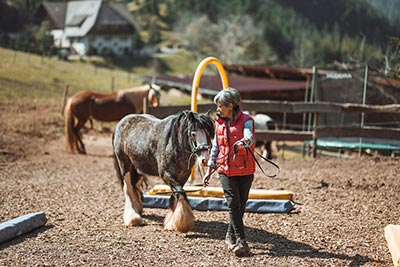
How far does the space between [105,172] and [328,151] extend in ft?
24.3

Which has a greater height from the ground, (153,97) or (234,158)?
(234,158)

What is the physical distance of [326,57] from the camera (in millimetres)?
51219

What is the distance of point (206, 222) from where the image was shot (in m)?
7.21

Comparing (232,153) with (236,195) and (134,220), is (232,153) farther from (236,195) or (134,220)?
(134,220)

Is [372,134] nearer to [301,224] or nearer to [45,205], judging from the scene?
[301,224]

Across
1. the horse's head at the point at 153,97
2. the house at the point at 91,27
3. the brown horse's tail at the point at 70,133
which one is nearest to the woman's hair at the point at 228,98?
the horse's head at the point at 153,97

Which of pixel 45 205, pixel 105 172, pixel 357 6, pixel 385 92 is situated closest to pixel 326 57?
pixel 357 6

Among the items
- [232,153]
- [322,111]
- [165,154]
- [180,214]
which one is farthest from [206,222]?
[322,111]

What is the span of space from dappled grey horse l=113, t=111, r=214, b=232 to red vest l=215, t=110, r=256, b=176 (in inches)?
14.6

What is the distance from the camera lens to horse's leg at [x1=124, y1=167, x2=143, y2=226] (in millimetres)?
7020

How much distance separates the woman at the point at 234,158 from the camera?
18.4 feet

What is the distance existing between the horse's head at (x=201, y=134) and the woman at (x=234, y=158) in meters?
0.31

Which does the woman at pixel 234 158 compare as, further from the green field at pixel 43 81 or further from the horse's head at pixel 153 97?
the green field at pixel 43 81

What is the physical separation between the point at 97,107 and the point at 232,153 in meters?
10.6
